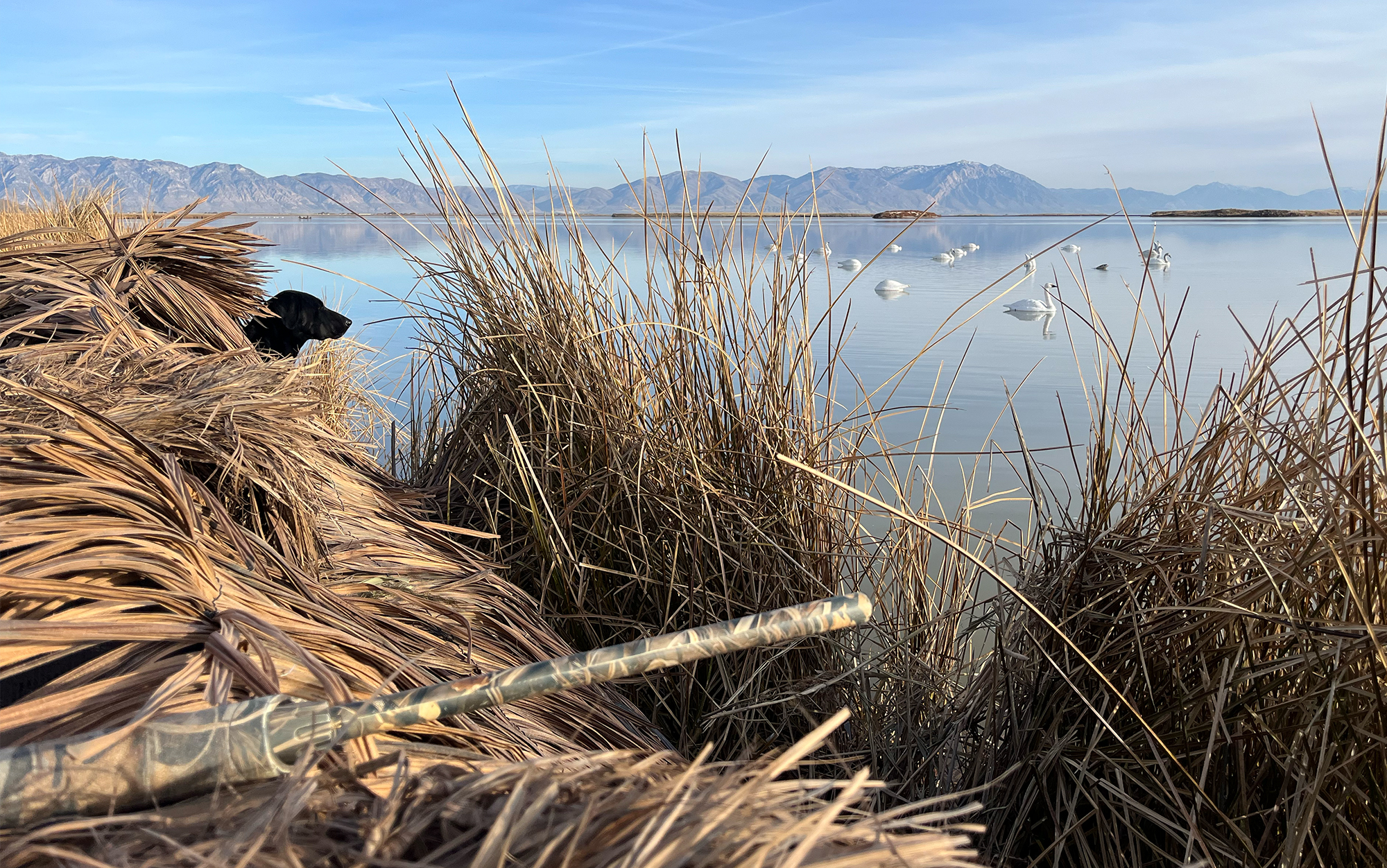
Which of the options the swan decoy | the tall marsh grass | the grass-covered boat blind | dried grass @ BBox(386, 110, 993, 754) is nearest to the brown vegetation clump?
dried grass @ BBox(386, 110, 993, 754)

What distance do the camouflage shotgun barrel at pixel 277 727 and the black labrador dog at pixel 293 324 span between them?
5.10 ft

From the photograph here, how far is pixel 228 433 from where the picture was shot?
1.06 m

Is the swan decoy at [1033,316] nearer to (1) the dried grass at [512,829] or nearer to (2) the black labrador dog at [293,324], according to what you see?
(2) the black labrador dog at [293,324]

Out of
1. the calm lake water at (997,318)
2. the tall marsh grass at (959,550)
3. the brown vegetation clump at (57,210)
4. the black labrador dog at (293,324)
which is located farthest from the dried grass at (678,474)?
the brown vegetation clump at (57,210)

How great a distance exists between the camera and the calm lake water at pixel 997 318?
5152 millimetres

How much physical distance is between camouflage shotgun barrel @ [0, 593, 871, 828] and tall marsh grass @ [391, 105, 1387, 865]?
33cm

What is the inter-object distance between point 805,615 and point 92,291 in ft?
→ 5.68

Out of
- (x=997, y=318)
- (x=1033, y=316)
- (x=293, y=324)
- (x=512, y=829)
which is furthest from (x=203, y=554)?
(x=1033, y=316)

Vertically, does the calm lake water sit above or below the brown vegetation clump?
below

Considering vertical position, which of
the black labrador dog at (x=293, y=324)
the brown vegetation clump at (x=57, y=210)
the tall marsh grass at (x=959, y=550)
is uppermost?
the brown vegetation clump at (x=57, y=210)

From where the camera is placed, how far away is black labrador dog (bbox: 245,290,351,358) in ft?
6.60

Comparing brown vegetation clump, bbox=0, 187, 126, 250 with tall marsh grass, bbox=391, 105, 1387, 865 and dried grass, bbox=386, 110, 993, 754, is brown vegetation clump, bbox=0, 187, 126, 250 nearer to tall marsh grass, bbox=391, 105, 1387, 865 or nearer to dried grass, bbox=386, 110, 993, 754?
dried grass, bbox=386, 110, 993, 754

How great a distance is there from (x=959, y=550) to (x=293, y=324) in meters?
1.72

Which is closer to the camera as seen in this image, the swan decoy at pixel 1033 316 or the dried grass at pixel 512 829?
the dried grass at pixel 512 829
